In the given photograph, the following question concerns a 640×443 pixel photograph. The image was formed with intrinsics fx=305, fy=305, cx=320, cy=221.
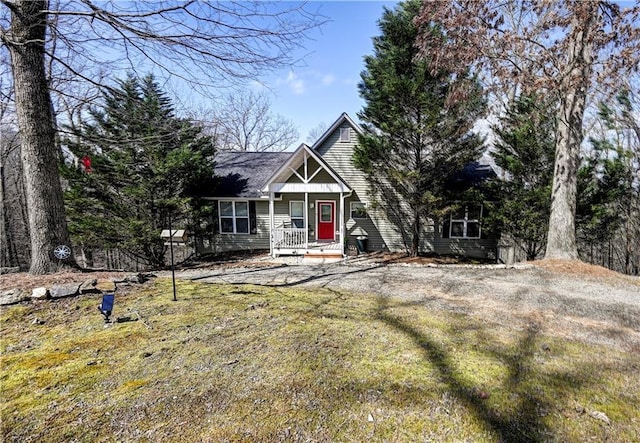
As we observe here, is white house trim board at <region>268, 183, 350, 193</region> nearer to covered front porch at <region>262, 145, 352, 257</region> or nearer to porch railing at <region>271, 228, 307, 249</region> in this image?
covered front porch at <region>262, 145, 352, 257</region>

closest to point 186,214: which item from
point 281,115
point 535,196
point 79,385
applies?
point 79,385

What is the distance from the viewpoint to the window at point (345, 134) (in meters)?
13.9

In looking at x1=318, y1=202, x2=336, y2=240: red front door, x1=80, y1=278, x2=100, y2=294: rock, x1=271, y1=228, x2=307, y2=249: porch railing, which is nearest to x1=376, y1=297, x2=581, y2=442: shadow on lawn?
x1=80, y1=278, x2=100, y2=294: rock

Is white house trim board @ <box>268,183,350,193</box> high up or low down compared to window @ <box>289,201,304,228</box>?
up

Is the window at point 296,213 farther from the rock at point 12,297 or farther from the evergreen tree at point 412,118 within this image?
the rock at point 12,297

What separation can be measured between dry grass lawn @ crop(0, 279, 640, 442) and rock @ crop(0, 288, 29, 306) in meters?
0.29

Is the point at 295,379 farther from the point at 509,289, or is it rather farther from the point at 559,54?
the point at 559,54

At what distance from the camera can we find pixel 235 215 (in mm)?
14211

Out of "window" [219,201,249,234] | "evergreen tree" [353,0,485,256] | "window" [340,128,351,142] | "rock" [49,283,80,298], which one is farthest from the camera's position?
"window" [219,201,249,234]

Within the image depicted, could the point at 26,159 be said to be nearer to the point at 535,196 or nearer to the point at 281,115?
the point at 535,196

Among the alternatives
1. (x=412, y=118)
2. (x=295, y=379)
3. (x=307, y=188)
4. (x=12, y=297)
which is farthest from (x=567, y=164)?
(x=12, y=297)

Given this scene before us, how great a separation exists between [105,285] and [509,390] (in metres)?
6.01

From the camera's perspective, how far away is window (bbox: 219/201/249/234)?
46.5 feet

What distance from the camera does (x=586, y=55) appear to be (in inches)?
340
